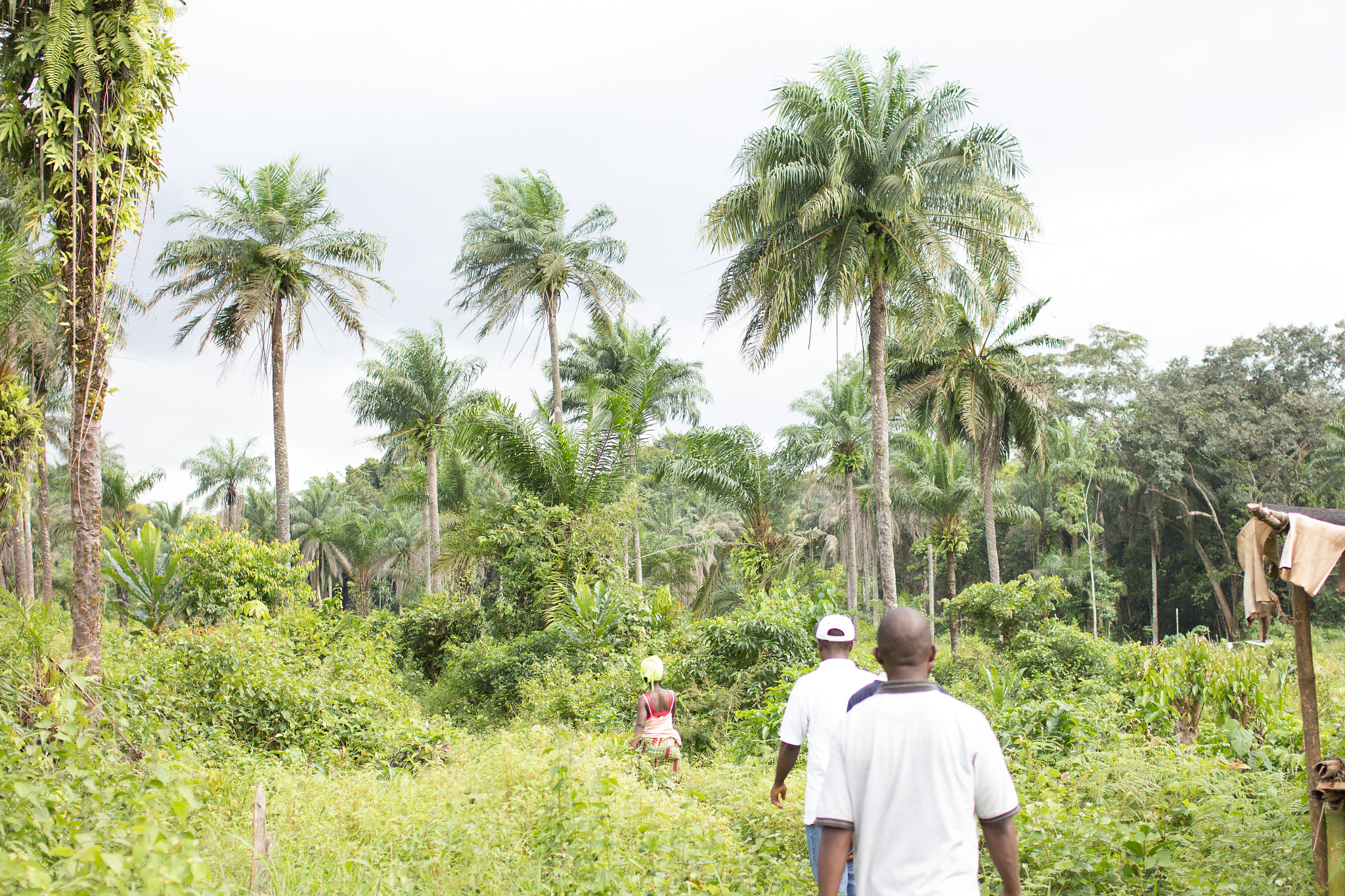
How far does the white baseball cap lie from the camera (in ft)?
14.3

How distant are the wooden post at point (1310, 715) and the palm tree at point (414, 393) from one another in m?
27.0

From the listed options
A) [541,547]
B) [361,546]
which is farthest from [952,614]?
[361,546]

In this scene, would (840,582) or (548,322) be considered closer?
(548,322)

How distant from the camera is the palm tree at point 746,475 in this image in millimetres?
20766

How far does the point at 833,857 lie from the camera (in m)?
2.69

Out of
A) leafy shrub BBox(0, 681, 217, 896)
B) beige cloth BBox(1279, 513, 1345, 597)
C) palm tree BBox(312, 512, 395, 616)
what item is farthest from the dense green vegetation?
palm tree BBox(312, 512, 395, 616)

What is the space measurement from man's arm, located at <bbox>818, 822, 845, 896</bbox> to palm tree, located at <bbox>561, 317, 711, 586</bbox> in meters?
26.1

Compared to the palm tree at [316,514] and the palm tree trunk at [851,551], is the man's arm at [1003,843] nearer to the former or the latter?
the palm tree trunk at [851,551]

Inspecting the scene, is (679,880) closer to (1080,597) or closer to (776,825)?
(776,825)

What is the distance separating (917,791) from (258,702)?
7.84 m

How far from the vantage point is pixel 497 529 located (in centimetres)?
1627

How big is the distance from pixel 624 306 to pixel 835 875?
25.2 meters

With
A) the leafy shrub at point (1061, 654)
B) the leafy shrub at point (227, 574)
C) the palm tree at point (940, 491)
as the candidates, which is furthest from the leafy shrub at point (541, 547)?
the palm tree at point (940, 491)

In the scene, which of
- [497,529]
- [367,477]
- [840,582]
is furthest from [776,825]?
[367,477]
